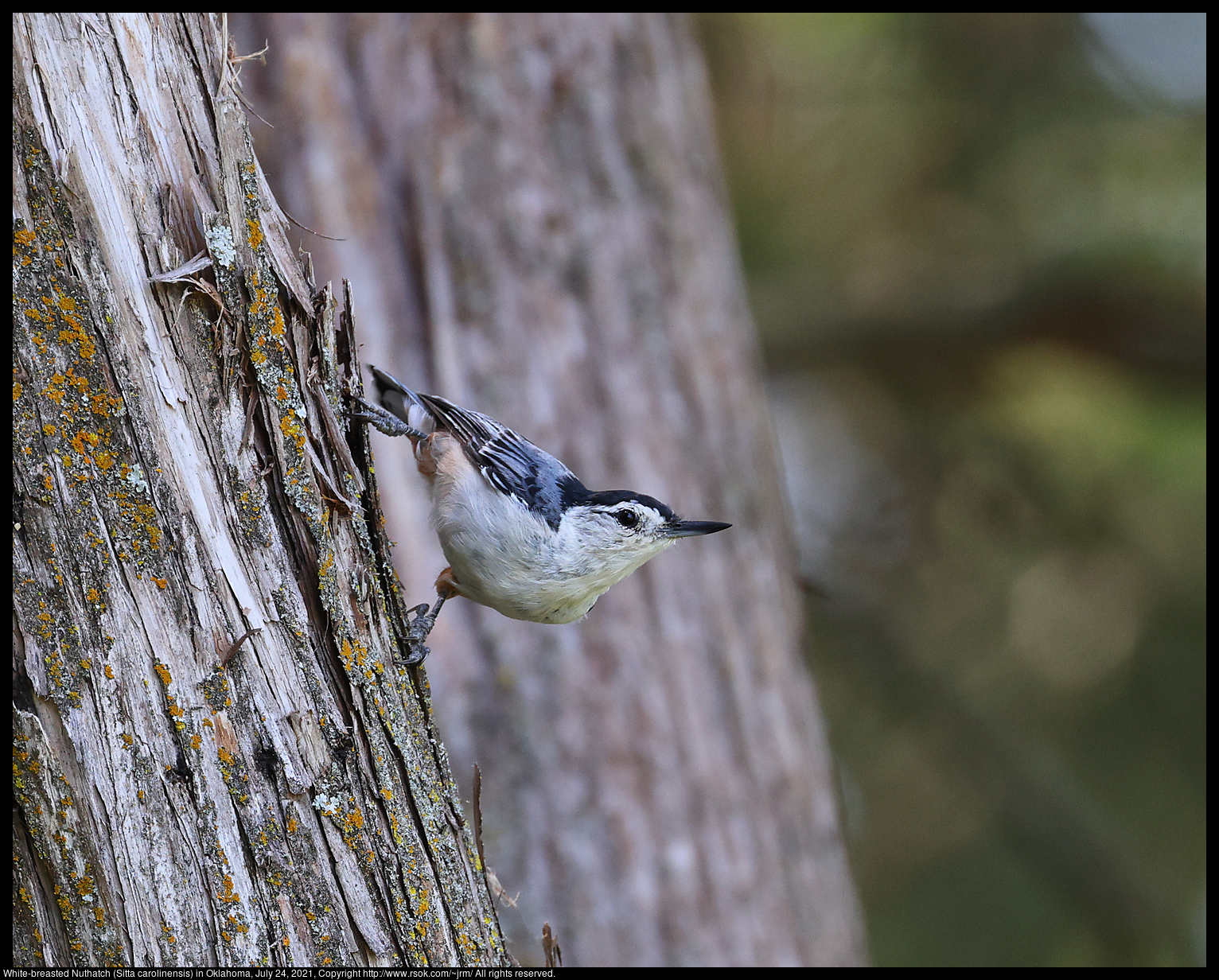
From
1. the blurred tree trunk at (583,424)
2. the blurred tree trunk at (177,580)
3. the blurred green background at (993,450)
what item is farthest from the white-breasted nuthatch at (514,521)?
the blurred green background at (993,450)

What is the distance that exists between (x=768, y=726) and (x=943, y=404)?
8.62ft

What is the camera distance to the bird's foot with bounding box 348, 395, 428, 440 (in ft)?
6.50

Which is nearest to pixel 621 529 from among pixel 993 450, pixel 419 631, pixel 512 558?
pixel 512 558

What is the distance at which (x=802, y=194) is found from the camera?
5992mm

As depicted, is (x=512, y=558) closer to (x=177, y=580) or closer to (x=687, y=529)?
(x=687, y=529)

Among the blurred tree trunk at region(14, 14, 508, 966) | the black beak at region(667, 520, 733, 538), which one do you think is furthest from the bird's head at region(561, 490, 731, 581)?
the blurred tree trunk at region(14, 14, 508, 966)

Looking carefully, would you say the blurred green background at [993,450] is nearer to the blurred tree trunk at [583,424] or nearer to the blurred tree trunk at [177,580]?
the blurred tree trunk at [583,424]

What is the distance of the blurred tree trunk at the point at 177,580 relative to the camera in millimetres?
1498

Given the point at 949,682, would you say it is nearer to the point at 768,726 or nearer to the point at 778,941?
the point at 768,726

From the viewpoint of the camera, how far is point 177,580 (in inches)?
61.6

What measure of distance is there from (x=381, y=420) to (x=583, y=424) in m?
1.69

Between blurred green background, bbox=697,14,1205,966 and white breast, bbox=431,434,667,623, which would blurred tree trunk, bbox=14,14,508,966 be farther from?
blurred green background, bbox=697,14,1205,966

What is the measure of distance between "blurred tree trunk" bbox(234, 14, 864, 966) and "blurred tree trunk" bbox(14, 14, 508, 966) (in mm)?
2186

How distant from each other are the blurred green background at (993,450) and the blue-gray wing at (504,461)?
227 cm
